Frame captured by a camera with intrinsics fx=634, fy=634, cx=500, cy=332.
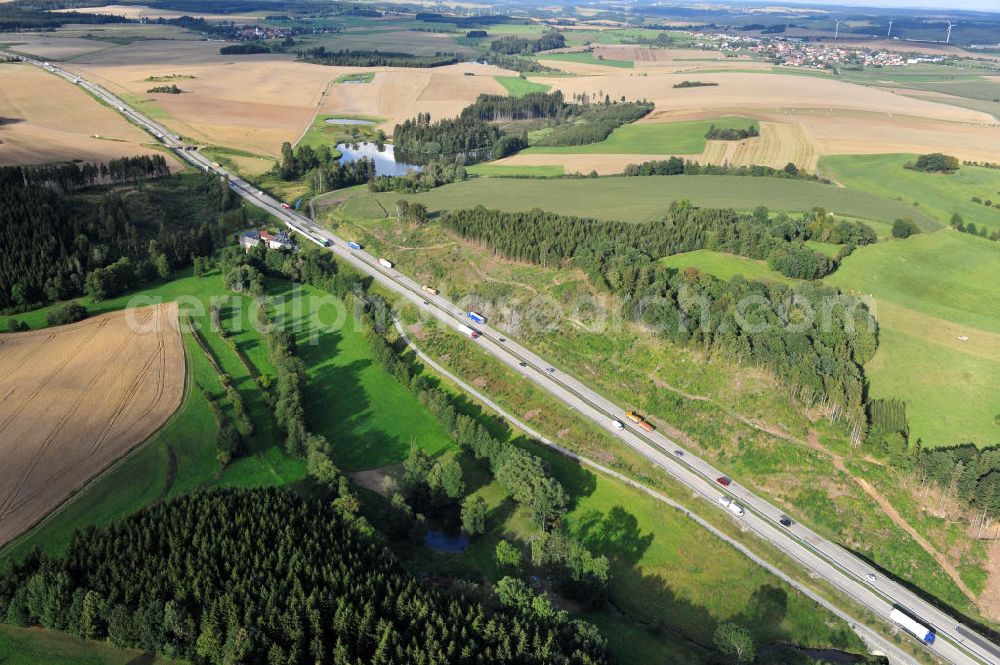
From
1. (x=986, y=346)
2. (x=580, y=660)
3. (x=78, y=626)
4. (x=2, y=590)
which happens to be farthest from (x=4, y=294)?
(x=986, y=346)

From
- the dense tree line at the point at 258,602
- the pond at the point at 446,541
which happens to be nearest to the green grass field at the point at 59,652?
the dense tree line at the point at 258,602

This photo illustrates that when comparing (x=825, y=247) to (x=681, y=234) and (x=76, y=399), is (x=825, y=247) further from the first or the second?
(x=76, y=399)

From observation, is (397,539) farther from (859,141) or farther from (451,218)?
(859,141)

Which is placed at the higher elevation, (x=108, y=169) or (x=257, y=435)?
(x=108, y=169)

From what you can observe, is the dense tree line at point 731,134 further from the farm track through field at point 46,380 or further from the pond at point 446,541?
the farm track through field at point 46,380

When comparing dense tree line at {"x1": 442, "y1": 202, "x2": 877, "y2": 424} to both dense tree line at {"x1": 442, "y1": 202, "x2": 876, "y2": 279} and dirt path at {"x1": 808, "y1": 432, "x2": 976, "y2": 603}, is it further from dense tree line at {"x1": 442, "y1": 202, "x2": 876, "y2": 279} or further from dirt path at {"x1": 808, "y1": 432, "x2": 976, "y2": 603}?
dirt path at {"x1": 808, "y1": 432, "x2": 976, "y2": 603}

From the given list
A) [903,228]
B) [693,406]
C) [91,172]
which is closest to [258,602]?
[693,406]

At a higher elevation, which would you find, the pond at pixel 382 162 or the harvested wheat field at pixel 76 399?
the pond at pixel 382 162
